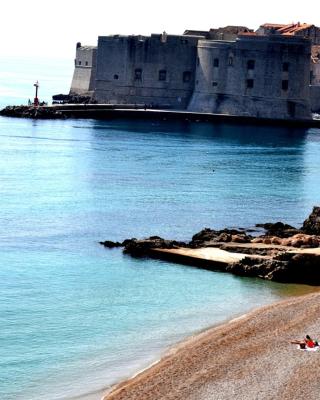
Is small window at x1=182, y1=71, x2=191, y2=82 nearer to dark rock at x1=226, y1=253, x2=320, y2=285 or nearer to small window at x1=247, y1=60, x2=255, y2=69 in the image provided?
small window at x1=247, y1=60, x2=255, y2=69

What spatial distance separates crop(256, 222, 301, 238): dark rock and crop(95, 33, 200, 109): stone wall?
45.4m

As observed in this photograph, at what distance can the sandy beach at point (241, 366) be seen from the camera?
1867cm

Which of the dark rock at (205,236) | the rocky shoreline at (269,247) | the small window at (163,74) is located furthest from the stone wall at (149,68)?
the dark rock at (205,236)

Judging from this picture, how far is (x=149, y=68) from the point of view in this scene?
8112 cm

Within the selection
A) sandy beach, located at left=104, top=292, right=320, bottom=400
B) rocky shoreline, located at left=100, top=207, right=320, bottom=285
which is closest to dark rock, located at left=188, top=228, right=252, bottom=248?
rocky shoreline, located at left=100, top=207, right=320, bottom=285

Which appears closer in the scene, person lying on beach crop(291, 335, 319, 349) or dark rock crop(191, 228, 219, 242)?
person lying on beach crop(291, 335, 319, 349)

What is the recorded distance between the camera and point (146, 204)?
40.8 metres

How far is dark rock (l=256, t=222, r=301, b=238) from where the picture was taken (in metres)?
32.9

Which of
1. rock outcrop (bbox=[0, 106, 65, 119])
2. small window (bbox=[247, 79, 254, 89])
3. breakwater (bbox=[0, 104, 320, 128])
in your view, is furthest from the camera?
rock outcrop (bbox=[0, 106, 65, 119])

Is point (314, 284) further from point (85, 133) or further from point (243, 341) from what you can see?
point (85, 133)

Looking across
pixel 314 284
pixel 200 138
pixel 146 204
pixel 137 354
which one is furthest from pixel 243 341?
pixel 200 138

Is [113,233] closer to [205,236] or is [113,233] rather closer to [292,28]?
[205,236]

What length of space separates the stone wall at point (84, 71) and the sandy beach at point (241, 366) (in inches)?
2519

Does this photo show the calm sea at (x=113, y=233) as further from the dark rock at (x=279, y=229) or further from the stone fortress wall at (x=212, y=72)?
the stone fortress wall at (x=212, y=72)
